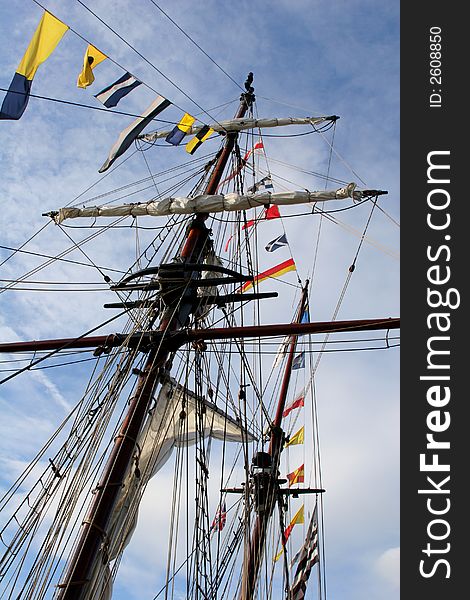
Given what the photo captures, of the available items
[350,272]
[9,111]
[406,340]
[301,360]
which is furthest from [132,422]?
[301,360]

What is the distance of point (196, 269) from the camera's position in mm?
12695

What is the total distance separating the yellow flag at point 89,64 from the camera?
10289mm

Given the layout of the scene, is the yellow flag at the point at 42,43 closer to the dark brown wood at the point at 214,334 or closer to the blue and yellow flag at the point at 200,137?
the blue and yellow flag at the point at 200,137

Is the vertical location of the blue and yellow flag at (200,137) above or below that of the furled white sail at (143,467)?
above

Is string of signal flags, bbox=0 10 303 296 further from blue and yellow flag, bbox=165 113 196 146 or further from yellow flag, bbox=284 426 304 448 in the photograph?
yellow flag, bbox=284 426 304 448

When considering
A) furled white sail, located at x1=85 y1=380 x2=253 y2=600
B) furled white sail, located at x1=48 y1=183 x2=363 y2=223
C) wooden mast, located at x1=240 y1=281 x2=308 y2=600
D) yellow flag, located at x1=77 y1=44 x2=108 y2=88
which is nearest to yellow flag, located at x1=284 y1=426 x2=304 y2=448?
wooden mast, located at x1=240 y1=281 x2=308 y2=600

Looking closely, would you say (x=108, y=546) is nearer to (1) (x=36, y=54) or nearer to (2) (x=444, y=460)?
(2) (x=444, y=460)

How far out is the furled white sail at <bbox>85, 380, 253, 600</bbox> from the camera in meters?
8.62

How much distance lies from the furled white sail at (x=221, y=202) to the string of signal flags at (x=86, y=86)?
2187 mm

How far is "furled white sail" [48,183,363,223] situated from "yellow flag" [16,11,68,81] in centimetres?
619

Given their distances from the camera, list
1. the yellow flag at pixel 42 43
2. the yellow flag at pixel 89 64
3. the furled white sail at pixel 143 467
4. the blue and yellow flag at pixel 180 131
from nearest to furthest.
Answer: the furled white sail at pixel 143 467
the yellow flag at pixel 42 43
the yellow flag at pixel 89 64
the blue and yellow flag at pixel 180 131

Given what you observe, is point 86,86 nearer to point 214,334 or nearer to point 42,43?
point 42,43

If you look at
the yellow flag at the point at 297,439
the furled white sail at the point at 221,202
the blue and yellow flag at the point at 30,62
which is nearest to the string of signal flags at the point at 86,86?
the blue and yellow flag at the point at 30,62

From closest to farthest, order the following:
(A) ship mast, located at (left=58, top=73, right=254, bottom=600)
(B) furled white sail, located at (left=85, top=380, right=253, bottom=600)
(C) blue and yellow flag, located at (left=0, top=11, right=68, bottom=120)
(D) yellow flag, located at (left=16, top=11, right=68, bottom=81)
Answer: (A) ship mast, located at (left=58, top=73, right=254, bottom=600), (C) blue and yellow flag, located at (left=0, top=11, right=68, bottom=120), (B) furled white sail, located at (left=85, top=380, right=253, bottom=600), (D) yellow flag, located at (left=16, top=11, right=68, bottom=81)
